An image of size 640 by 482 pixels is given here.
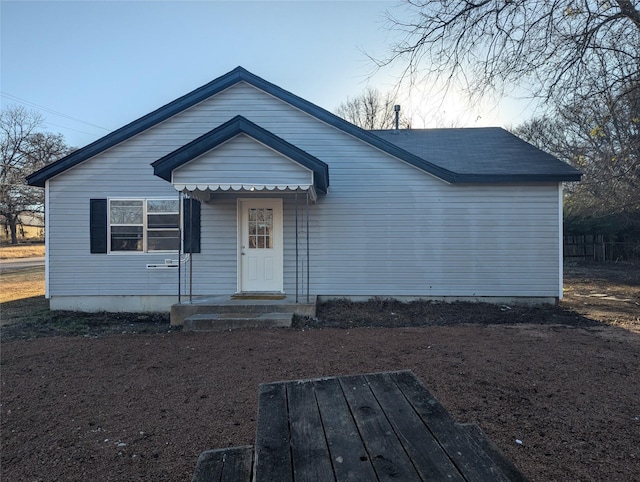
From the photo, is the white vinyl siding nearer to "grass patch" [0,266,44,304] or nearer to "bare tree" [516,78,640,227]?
"bare tree" [516,78,640,227]

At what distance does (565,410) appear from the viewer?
3.36 metres

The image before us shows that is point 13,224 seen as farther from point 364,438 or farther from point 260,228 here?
point 364,438

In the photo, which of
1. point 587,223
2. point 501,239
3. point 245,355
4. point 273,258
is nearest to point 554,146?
point 587,223

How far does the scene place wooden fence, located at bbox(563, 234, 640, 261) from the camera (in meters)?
19.0

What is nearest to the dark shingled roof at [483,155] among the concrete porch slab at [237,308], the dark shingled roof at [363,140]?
the dark shingled roof at [363,140]

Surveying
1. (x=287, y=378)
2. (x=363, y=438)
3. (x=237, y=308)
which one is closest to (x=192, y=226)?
(x=237, y=308)

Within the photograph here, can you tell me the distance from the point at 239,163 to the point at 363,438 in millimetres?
5926

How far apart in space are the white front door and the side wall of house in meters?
0.20

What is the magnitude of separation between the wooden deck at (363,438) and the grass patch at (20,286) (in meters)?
11.1

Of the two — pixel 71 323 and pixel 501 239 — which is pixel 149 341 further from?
pixel 501 239

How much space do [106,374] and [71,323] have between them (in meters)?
3.66

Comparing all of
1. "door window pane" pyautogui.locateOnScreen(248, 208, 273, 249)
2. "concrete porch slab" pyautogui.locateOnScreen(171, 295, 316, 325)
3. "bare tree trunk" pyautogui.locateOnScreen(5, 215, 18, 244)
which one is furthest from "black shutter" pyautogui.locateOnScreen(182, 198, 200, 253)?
"bare tree trunk" pyautogui.locateOnScreen(5, 215, 18, 244)

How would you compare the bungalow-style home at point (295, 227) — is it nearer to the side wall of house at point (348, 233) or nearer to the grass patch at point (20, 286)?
the side wall of house at point (348, 233)

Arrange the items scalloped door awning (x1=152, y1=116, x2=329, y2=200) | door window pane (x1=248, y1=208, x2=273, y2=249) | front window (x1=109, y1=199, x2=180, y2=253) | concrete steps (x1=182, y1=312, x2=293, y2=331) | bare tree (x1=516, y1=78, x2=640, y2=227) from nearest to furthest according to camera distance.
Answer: concrete steps (x1=182, y1=312, x2=293, y2=331), scalloped door awning (x1=152, y1=116, x2=329, y2=200), bare tree (x1=516, y1=78, x2=640, y2=227), front window (x1=109, y1=199, x2=180, y2=253), door window pane (x1=248, y1=208, x2=273, y2=249)
